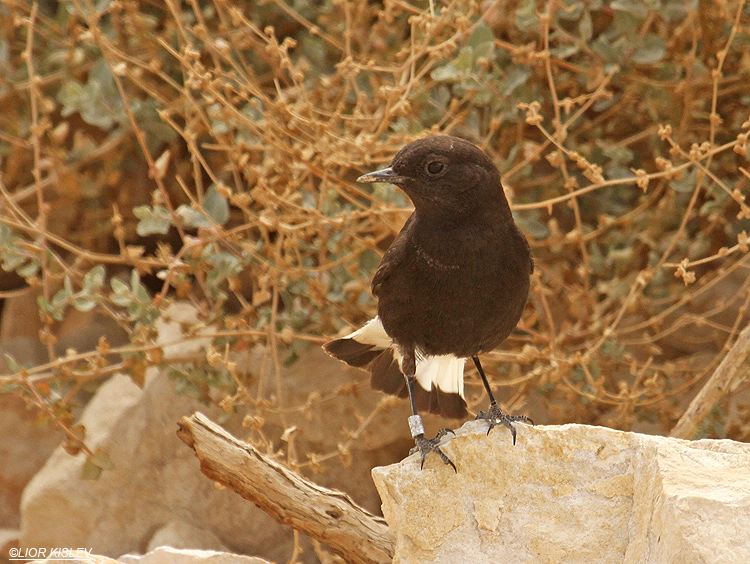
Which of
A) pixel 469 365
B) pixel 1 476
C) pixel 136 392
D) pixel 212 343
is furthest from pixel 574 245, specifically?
pixel 1 476

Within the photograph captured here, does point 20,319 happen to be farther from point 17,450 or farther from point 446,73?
point 446,73

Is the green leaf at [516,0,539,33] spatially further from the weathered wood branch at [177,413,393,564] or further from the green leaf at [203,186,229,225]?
the weathered wood branch at [177,413,393,564]

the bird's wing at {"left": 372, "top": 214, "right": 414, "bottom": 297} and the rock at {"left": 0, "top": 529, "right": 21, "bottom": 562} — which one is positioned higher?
the bird's wing at {"left": 372, "top": 214, "right": 414, "bottom": 297}

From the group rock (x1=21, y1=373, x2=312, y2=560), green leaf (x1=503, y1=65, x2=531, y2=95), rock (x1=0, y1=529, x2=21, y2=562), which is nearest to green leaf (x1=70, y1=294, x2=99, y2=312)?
rock (x1=21, y1=373, x2=312, y2=560)

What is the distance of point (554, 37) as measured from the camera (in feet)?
16.8

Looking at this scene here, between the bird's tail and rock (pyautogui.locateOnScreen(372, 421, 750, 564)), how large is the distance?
0.71 metres

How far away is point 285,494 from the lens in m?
3.36

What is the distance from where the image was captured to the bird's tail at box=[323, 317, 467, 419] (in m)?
4.04

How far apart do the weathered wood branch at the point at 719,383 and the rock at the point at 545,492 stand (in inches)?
38.1

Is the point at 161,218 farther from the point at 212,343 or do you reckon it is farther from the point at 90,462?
the point at 90,462

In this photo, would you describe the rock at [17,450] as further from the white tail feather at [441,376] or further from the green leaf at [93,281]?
the white tail feather at [441,376]

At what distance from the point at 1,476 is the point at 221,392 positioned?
2.09 meters

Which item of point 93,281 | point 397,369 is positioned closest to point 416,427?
point 397,369

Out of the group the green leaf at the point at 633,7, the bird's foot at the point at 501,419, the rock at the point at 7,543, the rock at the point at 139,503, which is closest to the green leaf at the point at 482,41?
the green leaf at the point at 633,7
